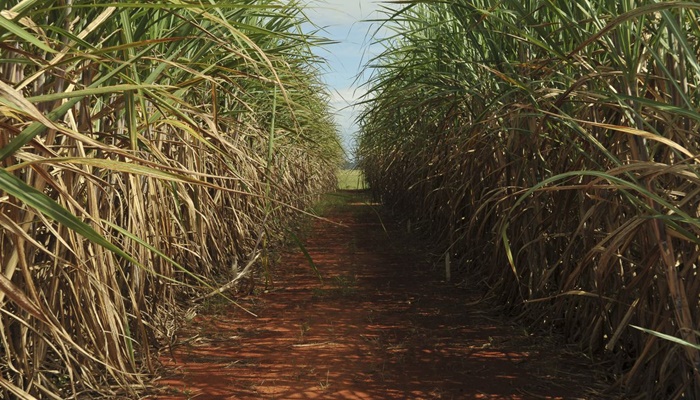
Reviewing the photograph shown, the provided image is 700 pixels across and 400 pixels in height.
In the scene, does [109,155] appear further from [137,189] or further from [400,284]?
[400,284]

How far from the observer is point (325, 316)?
3.51 meters

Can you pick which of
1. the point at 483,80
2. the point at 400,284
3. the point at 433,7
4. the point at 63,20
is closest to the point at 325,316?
the point at 400,284

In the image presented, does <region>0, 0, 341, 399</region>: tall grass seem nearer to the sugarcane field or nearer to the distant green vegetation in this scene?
the sugarcane field

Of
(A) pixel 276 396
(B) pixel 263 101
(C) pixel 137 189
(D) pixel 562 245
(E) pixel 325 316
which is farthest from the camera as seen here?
(B) pixel 263 101

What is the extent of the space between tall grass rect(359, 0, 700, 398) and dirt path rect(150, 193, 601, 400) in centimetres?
19

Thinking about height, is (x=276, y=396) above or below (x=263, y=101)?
below

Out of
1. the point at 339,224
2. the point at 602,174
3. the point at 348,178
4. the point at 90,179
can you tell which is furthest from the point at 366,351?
the point at 348,178

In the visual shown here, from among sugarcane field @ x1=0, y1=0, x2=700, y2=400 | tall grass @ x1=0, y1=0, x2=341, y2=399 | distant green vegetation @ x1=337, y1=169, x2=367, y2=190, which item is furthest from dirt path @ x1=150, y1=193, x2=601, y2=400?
distant green vegetation @ x1=337, y1=169, x2=367, y2=190

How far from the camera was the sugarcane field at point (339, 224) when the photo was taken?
63.4 inches

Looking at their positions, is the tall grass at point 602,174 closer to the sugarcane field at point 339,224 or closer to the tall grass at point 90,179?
the sugarcane field at point 339,224

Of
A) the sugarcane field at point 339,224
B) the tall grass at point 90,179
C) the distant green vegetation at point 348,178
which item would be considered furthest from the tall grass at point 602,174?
the distant green vegetation at point 348,178

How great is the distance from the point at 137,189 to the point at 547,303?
175 cm

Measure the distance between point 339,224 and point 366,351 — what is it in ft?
A: 4.10

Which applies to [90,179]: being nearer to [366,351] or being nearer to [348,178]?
[366,351]
